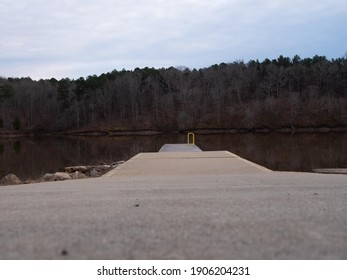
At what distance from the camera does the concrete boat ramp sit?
3619mm

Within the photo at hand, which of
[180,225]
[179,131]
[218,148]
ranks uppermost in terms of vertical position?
[179,131]

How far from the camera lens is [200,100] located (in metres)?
114

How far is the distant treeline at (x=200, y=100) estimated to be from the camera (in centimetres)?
10088

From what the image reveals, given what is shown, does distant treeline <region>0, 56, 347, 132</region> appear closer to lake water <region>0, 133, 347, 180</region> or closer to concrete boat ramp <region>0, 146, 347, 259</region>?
lake water <region>0, 133, 347, 180</region>

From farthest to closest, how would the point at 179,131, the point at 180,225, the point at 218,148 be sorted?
the point at 179,131
the point at 218,148
the point at 180,225

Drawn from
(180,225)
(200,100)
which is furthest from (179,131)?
(180,225)

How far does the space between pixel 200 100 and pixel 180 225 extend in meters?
110

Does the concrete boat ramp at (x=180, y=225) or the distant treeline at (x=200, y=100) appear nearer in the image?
the concrete boat ramp at (x=180, y=225)

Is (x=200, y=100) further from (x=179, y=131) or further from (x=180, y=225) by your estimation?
(x=180, y=225)

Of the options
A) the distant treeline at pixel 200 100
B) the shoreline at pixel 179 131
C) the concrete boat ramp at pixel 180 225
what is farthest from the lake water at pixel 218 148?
the distant treeline at pixel 200 100

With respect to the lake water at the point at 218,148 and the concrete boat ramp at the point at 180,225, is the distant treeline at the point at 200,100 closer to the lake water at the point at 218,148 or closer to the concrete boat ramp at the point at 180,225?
the lake water at the point at 218,148

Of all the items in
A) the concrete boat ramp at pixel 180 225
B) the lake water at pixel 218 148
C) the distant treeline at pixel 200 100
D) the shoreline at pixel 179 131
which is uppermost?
the distant treeline at pixel 200 100

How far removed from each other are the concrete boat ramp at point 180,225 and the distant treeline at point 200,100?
296 ft

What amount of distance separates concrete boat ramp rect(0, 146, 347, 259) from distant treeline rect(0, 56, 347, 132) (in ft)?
296
